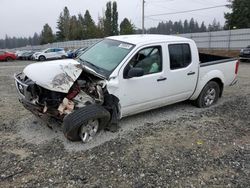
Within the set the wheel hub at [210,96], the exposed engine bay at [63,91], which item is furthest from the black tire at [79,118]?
the wheel hub at [210,96]

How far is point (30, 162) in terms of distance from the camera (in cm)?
383

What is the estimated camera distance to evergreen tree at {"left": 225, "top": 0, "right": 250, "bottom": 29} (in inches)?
1672

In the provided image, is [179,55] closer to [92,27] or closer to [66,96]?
[66,96]

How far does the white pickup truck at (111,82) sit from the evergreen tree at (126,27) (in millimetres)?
54799

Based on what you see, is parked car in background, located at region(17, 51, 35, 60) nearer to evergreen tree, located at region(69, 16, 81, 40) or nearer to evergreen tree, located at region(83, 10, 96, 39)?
evergreen tree, located at region(83, 10, 96, 39)

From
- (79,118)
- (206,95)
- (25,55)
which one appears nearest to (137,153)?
(79,118)

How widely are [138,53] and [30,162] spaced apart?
271 cm

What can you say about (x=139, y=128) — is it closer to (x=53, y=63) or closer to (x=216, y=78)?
(x=53, y=63)

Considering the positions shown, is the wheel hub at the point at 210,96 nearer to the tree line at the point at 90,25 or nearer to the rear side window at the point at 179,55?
the rear side window at the point at 179,55

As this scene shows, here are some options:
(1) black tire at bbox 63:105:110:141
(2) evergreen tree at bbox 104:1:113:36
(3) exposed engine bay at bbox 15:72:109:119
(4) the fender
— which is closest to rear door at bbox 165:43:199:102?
(4) the fender

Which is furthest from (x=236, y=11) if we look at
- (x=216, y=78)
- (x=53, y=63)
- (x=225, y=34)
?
(x=53, y=63)

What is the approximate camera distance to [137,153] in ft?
13.4

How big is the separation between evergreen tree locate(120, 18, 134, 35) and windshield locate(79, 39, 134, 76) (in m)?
54.8

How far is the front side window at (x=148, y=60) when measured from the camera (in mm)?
4984
